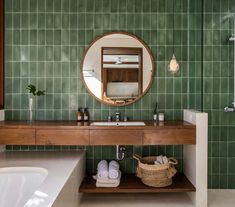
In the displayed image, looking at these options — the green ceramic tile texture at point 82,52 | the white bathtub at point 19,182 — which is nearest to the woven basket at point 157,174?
the green ceramic tile texture at point 82,52

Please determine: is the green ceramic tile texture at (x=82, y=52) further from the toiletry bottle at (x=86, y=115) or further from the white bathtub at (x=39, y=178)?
the white bathtub at (x=39, y=178)

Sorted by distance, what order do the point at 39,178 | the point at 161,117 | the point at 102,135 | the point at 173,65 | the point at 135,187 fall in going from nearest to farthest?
the point at 39,178 < the point at 102,135 < the point at 135,187 < the point at 173,65 < the point at 161,117

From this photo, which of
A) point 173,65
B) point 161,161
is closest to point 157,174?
point 161,161

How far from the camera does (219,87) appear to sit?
3295 mm

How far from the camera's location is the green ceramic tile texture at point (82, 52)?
3.75 meters

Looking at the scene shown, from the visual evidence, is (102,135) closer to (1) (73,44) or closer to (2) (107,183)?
(2) (107,183)

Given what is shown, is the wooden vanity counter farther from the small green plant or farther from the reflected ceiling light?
the reflected ceiling light

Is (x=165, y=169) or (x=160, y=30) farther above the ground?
(x=160, y=30)

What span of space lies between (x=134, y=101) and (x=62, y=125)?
39.1 inches

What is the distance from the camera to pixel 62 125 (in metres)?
3.17

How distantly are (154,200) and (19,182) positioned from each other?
1.40 meters

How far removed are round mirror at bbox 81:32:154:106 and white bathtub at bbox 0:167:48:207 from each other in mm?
1274

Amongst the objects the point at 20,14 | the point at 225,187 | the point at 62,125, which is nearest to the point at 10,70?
the point at 20,14

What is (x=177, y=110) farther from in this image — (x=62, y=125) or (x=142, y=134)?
(x=62, y=125)
